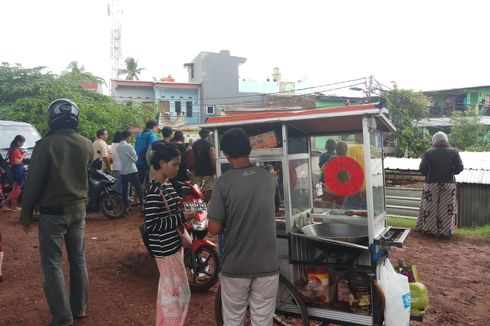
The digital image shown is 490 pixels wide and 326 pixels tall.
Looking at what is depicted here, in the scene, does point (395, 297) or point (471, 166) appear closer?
point (395, 297)

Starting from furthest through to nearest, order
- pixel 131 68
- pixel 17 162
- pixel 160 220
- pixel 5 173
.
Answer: pixel 131 68, pixel 5 173, pixel 17 162, pixel 160 220

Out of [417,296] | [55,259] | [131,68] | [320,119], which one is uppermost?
[131,68]

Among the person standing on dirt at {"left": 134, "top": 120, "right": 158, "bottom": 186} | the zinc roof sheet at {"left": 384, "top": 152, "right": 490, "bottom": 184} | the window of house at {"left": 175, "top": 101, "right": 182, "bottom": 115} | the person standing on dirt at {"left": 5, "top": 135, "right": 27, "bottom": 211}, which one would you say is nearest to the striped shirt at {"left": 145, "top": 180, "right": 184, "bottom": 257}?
the person standing on dirt at {"left": 134, "top": 120, "right": 158, "bottom": 186}

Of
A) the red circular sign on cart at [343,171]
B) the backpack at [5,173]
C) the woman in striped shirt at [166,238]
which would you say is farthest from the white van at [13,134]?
the red circular sign on cart at [343,171]

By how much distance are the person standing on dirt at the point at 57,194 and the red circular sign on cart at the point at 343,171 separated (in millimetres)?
2271

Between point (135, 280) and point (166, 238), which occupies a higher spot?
point (166, 238)

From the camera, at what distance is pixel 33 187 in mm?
3283

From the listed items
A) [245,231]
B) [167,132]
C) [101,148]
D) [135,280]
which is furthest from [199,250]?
[101,148]

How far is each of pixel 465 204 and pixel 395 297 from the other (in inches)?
333

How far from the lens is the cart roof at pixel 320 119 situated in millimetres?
2938

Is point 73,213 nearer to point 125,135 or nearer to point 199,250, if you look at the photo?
point 199,250

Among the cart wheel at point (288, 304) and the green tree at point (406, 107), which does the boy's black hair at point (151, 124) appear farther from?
the green tree at point (406, 107)

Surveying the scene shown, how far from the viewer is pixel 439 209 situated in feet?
23.0

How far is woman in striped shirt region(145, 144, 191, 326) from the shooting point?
298 cm
